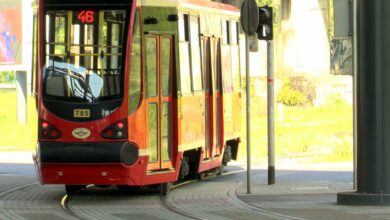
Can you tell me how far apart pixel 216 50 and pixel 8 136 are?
15.4 m

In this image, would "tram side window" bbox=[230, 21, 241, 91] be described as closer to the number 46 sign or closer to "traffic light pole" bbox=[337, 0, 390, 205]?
the number 46 sign

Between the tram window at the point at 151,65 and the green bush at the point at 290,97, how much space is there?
2500 cm

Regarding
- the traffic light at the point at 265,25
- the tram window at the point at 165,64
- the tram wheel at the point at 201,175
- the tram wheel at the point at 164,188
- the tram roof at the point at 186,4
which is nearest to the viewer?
the tram roof at the point at 186,4

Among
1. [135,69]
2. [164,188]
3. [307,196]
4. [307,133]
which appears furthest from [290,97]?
[135,69]

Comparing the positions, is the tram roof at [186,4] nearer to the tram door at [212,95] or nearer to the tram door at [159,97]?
the tram door at [159,97]

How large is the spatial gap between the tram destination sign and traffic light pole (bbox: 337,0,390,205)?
247cm

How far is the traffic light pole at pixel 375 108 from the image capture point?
13.2 m

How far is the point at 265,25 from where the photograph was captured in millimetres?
15891

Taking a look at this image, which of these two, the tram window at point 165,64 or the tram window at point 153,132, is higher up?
the tram window at point 165,64

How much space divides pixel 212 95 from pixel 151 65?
3116 millimetres

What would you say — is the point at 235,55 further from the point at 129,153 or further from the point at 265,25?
the point at 129,153

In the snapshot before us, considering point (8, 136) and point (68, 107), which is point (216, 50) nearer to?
point (68, 107)

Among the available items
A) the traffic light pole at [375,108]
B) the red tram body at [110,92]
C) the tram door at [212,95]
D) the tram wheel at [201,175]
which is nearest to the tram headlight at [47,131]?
the red tram body at [110,92]

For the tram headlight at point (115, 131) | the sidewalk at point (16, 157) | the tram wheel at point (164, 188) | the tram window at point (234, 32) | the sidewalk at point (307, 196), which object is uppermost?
the tram window at point (234, 32)
